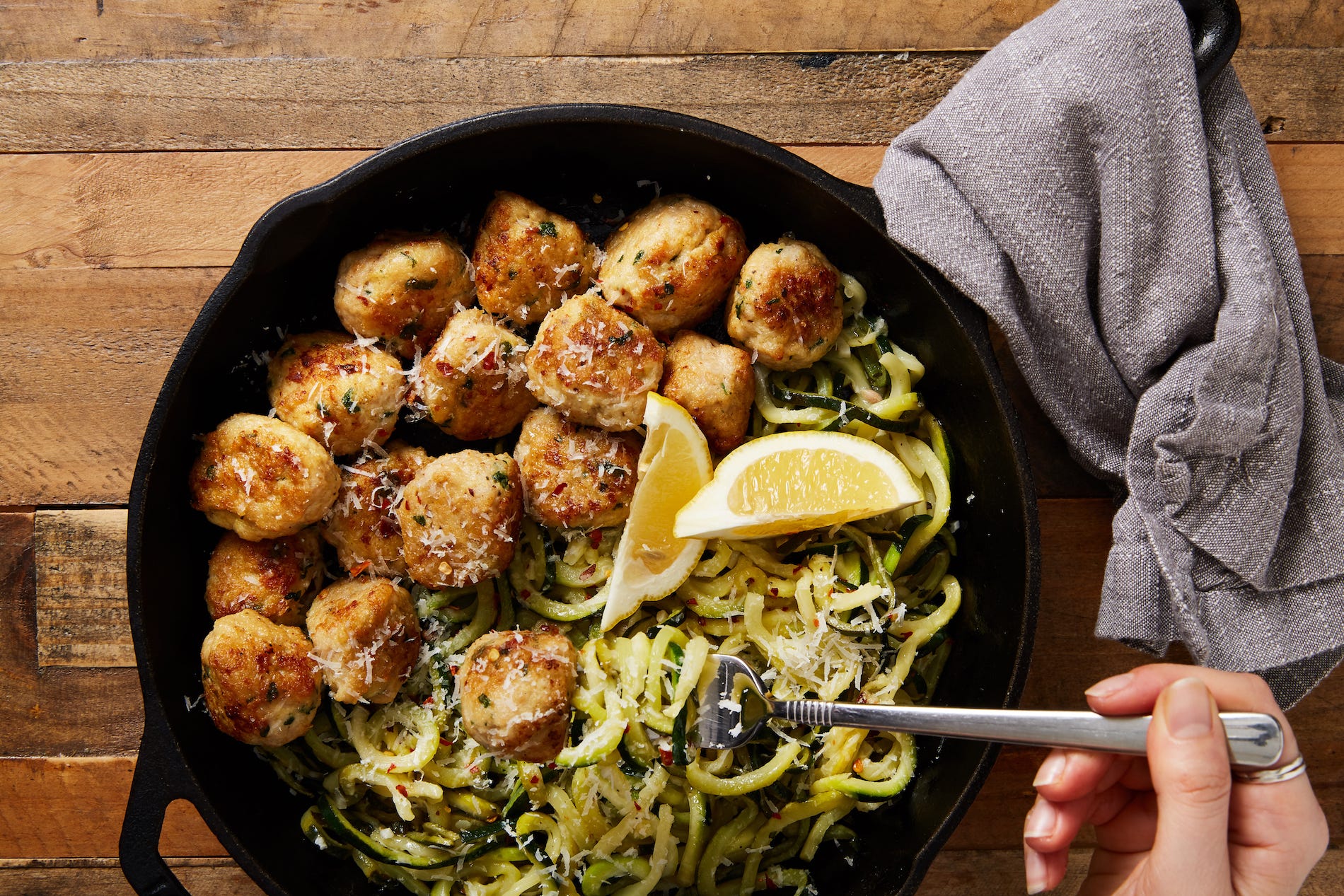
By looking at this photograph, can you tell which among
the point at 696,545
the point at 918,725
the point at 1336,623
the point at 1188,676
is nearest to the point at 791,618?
the point at 696,545

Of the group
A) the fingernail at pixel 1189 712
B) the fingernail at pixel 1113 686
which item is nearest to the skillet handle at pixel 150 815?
the fingernail at pixel 1113 686

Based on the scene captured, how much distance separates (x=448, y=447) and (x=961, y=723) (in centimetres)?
188

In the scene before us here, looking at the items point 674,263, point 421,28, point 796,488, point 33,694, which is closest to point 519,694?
point 796,488

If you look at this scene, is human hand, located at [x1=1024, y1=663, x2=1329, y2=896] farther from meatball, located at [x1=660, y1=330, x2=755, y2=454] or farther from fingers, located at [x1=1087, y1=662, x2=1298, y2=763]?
meatball, located at [x1=660, y1=330, x2=755, y2=454]

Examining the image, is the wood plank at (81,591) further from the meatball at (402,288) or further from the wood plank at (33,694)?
the meatball at (402,288)

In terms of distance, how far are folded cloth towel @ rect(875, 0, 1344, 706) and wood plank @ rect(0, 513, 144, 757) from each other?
3232 mm

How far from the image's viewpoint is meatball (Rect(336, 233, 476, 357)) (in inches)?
112

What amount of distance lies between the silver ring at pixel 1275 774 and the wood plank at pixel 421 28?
2640 mm

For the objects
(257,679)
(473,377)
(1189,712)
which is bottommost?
(257,679)

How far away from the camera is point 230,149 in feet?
10.5

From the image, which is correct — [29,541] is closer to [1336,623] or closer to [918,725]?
[918,725]

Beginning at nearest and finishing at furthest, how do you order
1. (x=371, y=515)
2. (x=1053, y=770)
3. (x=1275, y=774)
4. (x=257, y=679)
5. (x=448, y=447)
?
(x=1275, y=774) → (x=1053, y=770) → (x=257, y=679) → (x=371, y=515) → (x=448, y=447)

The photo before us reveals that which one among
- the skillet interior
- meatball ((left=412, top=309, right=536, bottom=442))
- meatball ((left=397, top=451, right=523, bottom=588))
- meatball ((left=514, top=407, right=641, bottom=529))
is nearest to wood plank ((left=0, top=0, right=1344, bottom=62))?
the skillet interior

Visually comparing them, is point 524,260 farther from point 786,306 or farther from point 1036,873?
point 1036,873
